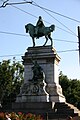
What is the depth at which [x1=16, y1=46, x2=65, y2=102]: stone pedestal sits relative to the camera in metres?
29.8

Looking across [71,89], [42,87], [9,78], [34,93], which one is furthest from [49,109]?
[71,89]

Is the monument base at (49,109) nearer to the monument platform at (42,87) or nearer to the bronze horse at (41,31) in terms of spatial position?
the monument platform at (42,87)

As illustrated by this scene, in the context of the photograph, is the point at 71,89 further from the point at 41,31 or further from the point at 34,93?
the point at 34,93

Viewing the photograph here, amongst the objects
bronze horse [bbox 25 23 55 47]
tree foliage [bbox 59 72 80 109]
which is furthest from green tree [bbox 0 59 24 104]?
bronze horse [bbox 25 23 55 47]

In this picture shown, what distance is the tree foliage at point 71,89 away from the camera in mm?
55438

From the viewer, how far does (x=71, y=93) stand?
56.3 m

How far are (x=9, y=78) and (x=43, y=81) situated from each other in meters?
22.8

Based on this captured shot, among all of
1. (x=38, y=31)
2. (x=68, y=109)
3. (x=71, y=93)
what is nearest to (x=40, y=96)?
(x=68, y=109)

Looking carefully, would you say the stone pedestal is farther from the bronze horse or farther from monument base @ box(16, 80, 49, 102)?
the bronze horse

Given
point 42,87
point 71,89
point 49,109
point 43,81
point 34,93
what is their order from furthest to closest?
point 71,89, point 43,81, point 34,93, point 42,87, point 49,109

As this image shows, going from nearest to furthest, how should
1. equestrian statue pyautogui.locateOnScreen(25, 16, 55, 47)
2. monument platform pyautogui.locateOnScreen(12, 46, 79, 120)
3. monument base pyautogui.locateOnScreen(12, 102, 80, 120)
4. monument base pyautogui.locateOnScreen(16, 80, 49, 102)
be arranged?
monument base pyautogui.locateOnScreen(12, 102, 80, 120), monument platform pyautogui.locateOnScreen(12, 46, 79, 120), monument base pyautogui.locateOnScreen(16, 80, 49, 102), equestrian statue pyautogui.locateOnScreen(25, 16, 55, 47)

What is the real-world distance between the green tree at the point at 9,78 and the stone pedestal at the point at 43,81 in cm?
2031

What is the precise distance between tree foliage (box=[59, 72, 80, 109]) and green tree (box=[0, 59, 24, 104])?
8.05 meters

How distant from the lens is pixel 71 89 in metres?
58.4
